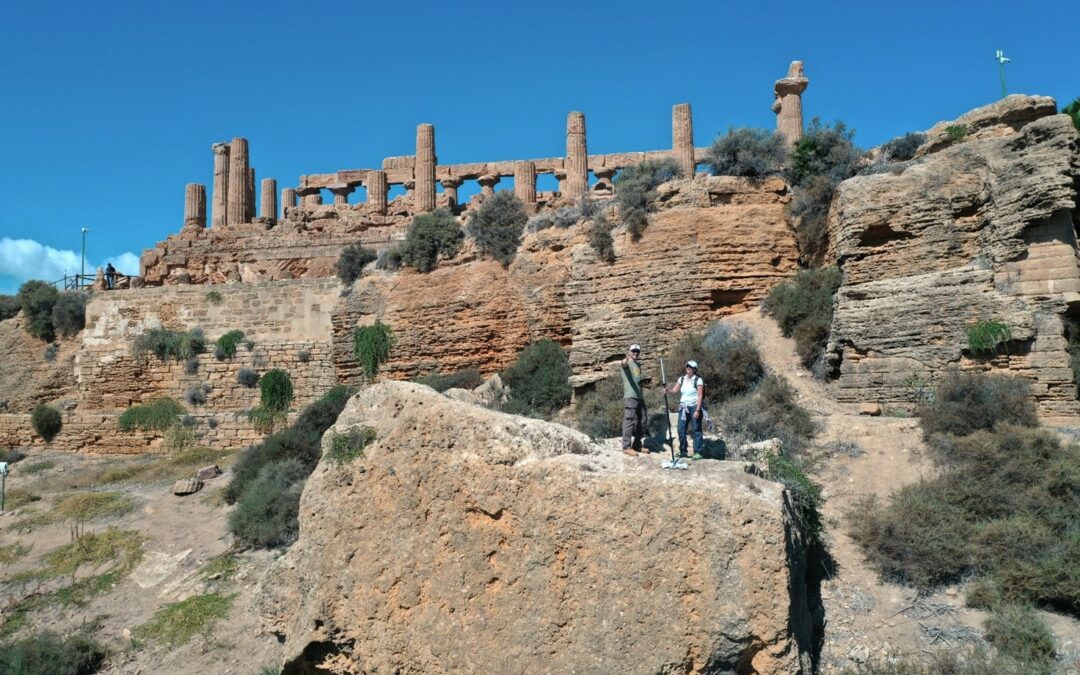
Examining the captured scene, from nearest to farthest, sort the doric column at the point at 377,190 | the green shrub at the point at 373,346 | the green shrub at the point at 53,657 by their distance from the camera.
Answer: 1. the green shrub at the point at 53,657
2. the green shrub at the point at 373,346
3. the doric column at the point at 377,190

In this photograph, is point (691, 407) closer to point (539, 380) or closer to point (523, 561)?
point (523, 561)

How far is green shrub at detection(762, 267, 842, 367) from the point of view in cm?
1177

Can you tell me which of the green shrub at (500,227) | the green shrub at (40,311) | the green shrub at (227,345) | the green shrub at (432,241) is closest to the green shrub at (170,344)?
the green shrub at (227,345)

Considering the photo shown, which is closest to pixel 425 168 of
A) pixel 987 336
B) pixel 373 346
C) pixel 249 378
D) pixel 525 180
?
pixel 525 180

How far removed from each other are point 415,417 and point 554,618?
1645 mm

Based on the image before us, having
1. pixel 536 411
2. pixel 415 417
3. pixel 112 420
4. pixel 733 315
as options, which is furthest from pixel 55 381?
pixel 415 417

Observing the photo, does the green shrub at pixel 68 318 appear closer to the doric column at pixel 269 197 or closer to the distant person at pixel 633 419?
the doric column at pixel 269 197

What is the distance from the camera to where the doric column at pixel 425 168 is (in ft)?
91.0

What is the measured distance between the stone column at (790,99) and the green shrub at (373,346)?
13599 millimetres

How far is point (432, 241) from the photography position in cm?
1764

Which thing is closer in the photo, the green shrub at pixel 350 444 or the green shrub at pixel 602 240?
the green shrub at pixel 350 444

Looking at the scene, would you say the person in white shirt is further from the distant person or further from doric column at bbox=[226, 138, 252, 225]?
doric column at bbox=[226, 138, 252, 225]

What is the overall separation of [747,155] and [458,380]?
7023 mm

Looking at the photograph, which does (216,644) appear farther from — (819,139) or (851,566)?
(819,139)
